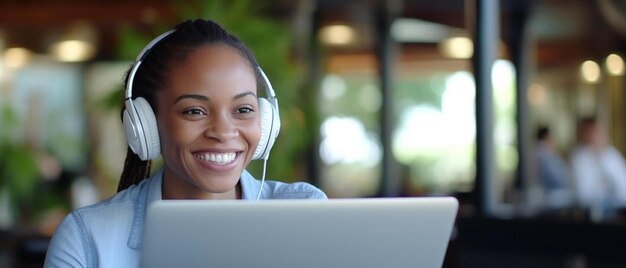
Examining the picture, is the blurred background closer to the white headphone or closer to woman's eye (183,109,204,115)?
the white headphone

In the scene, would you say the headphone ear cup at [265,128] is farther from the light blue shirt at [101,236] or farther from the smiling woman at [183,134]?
the light blue shirt at [101,236]

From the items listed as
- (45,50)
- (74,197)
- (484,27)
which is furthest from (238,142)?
(45,50)

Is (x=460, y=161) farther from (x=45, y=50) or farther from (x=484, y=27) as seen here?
(x=484, y=27)

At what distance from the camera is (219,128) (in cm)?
193

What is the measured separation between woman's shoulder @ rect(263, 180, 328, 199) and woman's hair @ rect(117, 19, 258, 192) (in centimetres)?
22

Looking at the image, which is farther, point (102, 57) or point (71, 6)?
point (102, 57)

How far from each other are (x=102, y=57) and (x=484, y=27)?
9.01 m

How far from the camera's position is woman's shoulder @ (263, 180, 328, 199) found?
2084 millimetres

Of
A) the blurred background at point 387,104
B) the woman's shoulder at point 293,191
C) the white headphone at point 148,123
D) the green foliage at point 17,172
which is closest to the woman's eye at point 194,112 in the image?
the white headphone at point 148,123

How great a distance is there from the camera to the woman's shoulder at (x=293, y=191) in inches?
82.0

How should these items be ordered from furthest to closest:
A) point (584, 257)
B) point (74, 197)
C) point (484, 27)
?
point (74, 197) < point (484, 27) < point (584, 257)

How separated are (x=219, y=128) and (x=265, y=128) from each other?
18 cm

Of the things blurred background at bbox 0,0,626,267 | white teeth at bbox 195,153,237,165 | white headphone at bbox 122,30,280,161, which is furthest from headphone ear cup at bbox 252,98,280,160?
blurred background at bbox 0,0,626,267

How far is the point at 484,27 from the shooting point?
23.9ft
